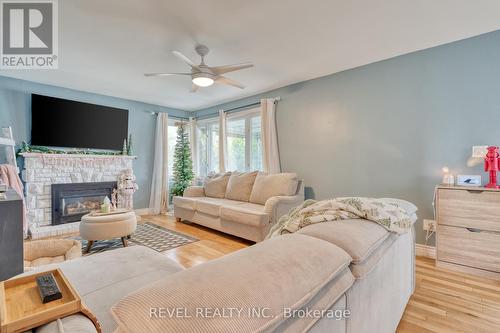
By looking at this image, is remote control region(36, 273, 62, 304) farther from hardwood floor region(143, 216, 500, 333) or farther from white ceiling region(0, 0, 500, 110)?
white ceiling region(0, 0, 500, 110)

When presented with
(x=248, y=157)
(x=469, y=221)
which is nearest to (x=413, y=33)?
(x=469, y=221)

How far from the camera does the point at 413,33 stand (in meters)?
2.47

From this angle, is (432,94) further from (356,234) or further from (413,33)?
(356,234)

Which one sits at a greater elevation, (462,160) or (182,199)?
(462,160)

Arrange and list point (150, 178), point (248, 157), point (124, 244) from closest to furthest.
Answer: point (124, 244) → point (248, 157) → point (150, 178)

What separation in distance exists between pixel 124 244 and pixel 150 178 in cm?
250

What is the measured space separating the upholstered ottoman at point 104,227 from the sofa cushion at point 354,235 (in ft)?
8.25

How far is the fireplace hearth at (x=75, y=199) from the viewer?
3981 millimetres

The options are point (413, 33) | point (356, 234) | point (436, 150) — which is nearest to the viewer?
point (356, 234)

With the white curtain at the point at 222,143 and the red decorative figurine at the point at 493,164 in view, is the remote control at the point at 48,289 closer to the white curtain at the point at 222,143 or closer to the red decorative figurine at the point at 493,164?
the red decorative figurine at the point at 493,164

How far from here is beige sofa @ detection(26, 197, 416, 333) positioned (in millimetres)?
478

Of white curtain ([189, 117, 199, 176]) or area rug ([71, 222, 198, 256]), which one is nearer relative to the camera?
area rug ([71, 222, 198, 256])

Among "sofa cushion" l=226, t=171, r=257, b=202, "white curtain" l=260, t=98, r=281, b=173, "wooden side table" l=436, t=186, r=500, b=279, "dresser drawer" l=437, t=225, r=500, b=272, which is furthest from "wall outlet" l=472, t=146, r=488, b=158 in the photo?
"sofa cushion" l=226, t=171, r=257, b=202

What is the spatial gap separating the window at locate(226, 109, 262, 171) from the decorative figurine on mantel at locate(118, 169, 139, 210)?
6.46 feet
